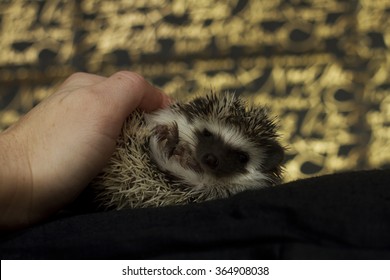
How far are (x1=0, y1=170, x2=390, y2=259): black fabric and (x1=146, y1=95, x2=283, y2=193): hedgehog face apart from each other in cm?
49

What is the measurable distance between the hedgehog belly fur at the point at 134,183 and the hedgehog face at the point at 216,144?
0.03 meters

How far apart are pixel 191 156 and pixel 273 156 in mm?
281

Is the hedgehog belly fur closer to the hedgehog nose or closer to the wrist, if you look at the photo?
the hedgehog nose

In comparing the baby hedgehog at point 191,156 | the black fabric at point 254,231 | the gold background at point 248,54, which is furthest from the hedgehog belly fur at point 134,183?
the gold background at point 248,54

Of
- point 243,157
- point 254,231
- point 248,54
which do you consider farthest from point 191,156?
point 248,54

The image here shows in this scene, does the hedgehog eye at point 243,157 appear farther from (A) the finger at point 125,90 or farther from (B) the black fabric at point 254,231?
(B) the black fabric at point 254,231

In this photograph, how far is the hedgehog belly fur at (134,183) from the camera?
138 cm

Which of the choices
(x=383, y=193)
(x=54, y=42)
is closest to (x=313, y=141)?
(x=54, y=42)

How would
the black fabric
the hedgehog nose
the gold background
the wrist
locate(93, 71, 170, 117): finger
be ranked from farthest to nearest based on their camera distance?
the gold background → the hedgehog nose → locate(93, 71, 170, 117): finger → the wrist → the black fabric

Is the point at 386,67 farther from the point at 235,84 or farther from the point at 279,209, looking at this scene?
the point at 279,209

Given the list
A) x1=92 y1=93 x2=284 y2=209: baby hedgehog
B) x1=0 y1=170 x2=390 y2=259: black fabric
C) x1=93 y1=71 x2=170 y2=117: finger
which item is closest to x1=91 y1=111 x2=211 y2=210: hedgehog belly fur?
x1=92 y1=93 x2=284 y2=209: baby hedgehog

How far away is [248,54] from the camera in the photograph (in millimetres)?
3189

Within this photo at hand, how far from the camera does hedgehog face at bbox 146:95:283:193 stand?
147 centimetres
